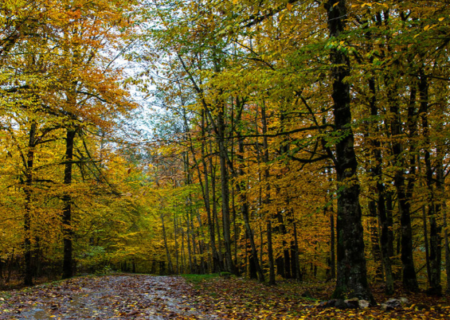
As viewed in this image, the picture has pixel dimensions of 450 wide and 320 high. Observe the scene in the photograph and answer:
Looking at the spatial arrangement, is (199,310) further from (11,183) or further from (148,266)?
(148,266)

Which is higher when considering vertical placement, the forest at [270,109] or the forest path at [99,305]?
the forest at [270,109]

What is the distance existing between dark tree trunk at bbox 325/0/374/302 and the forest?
0.03 metres

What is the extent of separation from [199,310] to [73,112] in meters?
9.14

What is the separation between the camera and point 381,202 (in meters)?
8.77

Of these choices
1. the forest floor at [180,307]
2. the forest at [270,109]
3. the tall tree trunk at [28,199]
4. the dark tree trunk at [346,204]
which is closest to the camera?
the forest floor at [180,307]

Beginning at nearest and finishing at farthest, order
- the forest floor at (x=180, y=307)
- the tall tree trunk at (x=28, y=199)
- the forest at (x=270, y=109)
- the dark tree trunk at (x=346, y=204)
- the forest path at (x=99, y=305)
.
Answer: the forest floor at (x=180, y=307) → the forest path at (x=99, y=305) → the forest at (x=270, y=109) → the dark tree trunk at (x=346, y=204) → the tall tree trunk at (x=28, y=199)

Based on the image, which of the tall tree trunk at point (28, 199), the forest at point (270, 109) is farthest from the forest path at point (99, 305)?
the tall tree trunk at point (28, 199)

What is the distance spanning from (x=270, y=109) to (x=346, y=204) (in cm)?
514

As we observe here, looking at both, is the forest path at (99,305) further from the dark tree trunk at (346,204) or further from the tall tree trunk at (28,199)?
the tall tree trunk at (28,199)

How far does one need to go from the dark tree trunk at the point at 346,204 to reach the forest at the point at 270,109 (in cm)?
3

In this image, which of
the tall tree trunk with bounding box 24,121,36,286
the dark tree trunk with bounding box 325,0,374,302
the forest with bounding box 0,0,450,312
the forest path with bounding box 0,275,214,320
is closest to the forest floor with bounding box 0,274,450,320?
the forest path with bounding box 0,275,214,320

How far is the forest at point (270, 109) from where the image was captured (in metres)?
5.71

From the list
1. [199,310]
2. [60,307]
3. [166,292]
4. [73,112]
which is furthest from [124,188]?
[199,310]

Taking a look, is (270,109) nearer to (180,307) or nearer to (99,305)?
(180,307)
